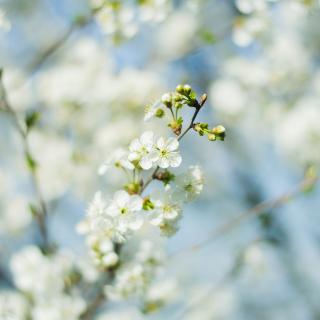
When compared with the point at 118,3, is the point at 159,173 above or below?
below

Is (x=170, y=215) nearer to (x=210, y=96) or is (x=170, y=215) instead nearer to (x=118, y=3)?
(x=118, y=3)

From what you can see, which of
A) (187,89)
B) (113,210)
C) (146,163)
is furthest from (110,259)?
(187,89)

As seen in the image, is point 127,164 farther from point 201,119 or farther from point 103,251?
point 201,119

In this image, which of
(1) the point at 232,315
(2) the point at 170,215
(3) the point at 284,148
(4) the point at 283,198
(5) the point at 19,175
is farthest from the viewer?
(1) the point at 232,315

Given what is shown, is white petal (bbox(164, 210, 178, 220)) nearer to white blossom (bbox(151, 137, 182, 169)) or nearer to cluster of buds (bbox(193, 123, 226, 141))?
white blossom (bbox(151, 137, 182, 169))

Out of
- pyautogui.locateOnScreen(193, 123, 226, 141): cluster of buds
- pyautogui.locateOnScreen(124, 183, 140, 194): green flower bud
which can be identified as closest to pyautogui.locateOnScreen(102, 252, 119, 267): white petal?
pyautogui.locateOnScreen(124, 183, 140, 194): green flower bud

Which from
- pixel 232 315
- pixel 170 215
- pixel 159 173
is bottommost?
pixel 170 215

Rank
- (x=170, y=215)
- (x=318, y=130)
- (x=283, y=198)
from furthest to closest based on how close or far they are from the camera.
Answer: (x=318, y=130)
(x=283, y=198)
(x=170, y=215)

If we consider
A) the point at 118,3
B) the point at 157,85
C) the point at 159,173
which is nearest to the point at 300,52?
the point at 157,85

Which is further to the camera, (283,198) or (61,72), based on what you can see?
(61,72)
